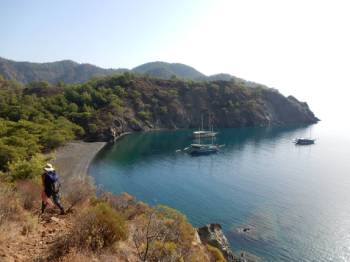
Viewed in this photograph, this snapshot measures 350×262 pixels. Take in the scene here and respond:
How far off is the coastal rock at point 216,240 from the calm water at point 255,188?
2061mm

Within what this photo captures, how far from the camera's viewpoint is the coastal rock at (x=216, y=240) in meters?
28.9

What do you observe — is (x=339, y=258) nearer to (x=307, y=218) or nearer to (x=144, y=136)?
(x=307, y=218)

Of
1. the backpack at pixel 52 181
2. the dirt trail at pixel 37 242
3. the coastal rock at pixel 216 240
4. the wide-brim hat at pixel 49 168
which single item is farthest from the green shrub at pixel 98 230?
the coastal rock at pixel 216 240

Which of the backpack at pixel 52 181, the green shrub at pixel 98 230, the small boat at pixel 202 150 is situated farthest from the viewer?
the small boat at pixel 202 150

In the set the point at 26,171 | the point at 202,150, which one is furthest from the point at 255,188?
the point at 26,171

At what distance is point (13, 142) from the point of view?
177ft

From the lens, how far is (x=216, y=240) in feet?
97.0

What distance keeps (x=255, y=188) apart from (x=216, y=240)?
2595cm

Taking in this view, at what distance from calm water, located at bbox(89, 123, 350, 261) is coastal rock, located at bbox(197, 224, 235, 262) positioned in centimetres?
206

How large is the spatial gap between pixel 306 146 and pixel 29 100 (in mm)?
93523

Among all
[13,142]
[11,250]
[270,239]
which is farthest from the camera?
[13,142]

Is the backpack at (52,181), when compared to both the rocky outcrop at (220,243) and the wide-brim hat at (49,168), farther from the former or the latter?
the rocky outcrop at (220,243)

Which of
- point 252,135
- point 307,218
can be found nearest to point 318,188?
point 307,218

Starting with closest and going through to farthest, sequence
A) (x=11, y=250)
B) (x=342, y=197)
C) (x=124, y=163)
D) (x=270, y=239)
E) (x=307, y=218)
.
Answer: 1. (x=11, y=250)
2. (x=270, y=239)
3. (x=307, y=218)
4. (x=342, y=197)
5. (x=124, y=163)
